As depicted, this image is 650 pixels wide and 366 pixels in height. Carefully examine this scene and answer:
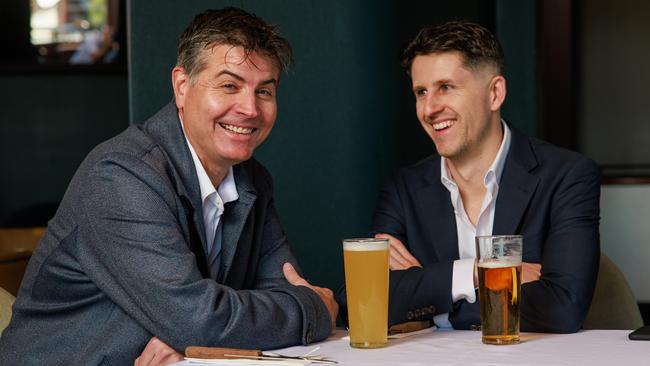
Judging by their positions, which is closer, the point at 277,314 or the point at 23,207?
the point at 277,314

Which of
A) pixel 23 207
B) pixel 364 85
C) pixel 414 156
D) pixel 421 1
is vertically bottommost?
pixel 23 207

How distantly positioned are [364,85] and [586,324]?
45.6 inches

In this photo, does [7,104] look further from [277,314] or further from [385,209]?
[277,314]

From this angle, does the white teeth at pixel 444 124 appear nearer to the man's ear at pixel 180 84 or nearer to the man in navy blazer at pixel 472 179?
the man in navy blazer at pixel 472 179

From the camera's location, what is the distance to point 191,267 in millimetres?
1956

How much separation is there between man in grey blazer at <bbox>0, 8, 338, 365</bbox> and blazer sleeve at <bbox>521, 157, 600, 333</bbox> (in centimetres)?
44

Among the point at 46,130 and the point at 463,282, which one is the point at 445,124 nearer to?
the point at 463,282

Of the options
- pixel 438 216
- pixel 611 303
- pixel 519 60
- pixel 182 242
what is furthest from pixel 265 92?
pixel 519 60

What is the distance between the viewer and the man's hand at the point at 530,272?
2.34 metres

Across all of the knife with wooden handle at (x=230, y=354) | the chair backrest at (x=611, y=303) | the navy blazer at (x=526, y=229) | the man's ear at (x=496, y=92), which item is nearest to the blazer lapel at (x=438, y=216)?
the navy blazer at (x=526, y=229)

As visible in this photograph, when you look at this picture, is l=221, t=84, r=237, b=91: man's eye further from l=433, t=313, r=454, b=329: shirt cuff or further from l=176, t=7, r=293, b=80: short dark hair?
l=433, t=313, r=454, b=329: shirt cuff

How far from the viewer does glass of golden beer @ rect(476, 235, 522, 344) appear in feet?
6.07

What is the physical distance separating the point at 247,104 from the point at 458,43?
0.73 metres

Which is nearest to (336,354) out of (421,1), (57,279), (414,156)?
(57,279)
